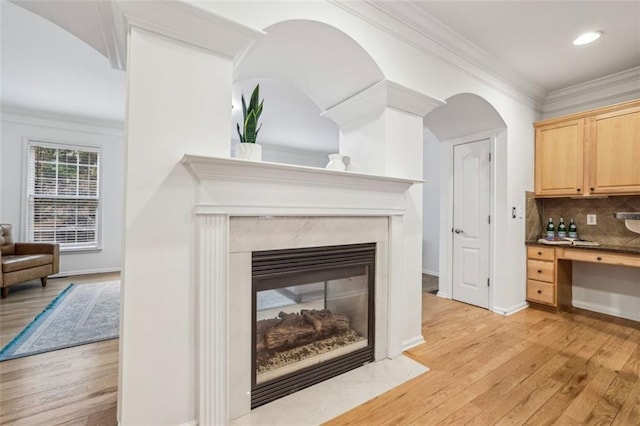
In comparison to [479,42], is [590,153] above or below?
below

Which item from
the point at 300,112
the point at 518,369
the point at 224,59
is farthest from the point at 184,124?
the point at 300,112

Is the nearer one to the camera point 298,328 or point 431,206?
point 298,328

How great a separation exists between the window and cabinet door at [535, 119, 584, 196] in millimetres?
6963

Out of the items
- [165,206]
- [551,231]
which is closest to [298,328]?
[165,206]

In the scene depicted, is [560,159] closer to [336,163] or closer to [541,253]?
[541,253]

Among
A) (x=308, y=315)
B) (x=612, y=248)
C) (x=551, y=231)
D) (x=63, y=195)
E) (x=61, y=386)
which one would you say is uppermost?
(x=63, y=195)

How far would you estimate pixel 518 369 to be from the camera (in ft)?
6.84

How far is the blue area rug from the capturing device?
241cm

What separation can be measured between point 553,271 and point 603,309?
77cm

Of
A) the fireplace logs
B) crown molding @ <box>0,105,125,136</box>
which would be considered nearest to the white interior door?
the fireplace logs

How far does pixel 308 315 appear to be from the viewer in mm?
2076

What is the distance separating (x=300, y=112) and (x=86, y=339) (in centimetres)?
374

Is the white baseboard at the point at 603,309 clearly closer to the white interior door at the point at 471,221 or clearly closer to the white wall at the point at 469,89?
the white wall at the point at 469,89

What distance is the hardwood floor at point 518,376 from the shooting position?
1603mm
